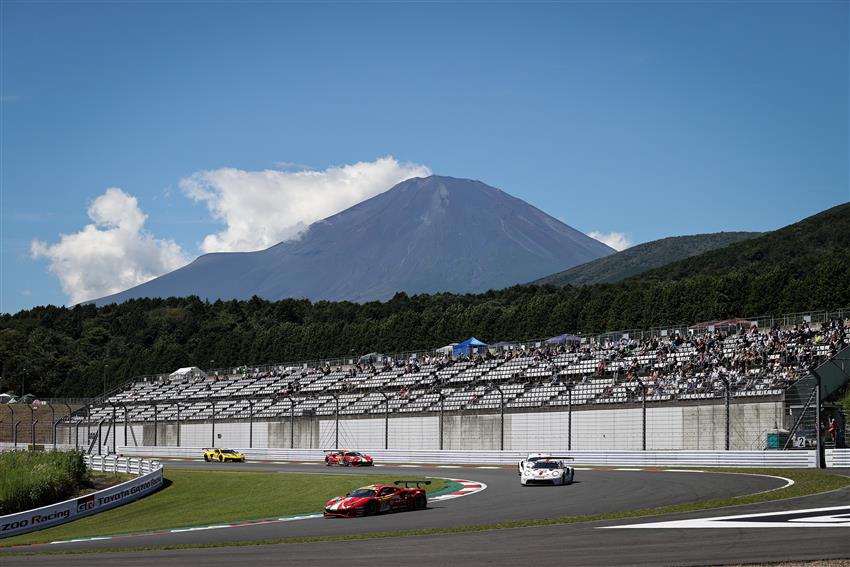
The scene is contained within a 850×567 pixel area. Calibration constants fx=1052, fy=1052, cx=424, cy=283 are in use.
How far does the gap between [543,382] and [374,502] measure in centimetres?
3875

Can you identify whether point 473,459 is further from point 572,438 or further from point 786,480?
point 786,480

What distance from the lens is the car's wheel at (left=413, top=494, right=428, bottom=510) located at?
104 feet

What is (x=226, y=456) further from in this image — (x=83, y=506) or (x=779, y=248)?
(x=779, y=248)

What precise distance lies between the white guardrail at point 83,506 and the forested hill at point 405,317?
2292 inches

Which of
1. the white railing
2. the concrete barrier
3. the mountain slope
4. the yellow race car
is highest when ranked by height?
the mountain slope

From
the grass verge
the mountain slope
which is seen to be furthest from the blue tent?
the mountain slope

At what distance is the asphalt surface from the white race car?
3.45m

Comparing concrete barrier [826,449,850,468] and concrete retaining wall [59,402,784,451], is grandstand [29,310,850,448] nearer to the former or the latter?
concrete retaining wall [59,402,784,451]

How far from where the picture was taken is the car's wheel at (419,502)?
104 feet

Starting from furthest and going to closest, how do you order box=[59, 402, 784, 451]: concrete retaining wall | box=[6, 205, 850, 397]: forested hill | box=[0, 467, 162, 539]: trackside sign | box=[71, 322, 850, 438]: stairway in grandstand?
box=[6, 205, 850, 397]: forested hill → box=[71, 322, 850, 438]: stairway in grandstand → box=[59, 402, 784, 451]: concrete retaining wall → box=[0, 467, 162, 539]: trackside sign

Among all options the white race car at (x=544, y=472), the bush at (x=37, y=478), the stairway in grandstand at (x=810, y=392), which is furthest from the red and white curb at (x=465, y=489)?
the bush at (x=37, y=478)

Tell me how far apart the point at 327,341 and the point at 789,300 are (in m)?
55.2

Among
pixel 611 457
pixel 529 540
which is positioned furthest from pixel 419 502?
pixel 611 457

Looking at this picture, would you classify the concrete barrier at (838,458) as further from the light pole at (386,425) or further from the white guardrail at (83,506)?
the light pole at (386,425)
